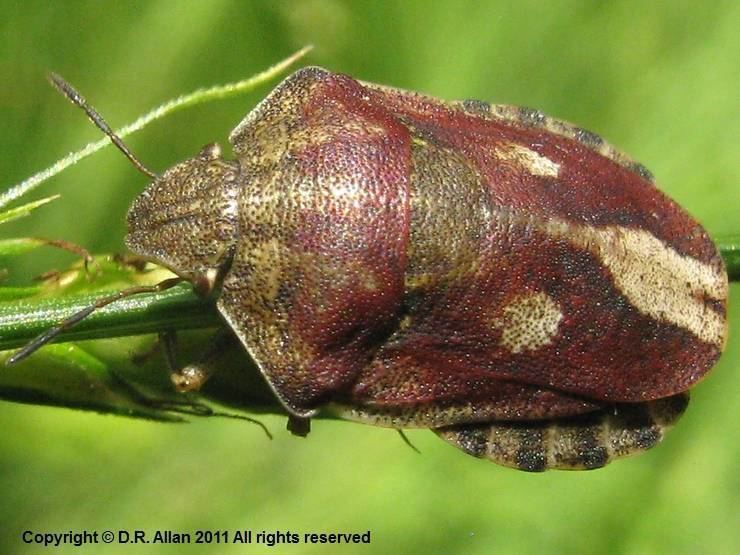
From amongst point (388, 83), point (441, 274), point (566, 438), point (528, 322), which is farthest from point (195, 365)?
point (388, 83)

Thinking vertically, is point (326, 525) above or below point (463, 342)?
below

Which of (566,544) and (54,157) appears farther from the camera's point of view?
(54,157)

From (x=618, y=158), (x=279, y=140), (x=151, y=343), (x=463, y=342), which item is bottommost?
(x=151, y=343)

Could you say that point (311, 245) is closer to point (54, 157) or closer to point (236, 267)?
point (236, 267)

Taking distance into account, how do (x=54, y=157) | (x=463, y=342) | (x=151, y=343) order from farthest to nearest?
(x=54, y=157) → (x=463, y=342) → (x=151, y=343)

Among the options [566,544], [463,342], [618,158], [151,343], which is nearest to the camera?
[151,343]

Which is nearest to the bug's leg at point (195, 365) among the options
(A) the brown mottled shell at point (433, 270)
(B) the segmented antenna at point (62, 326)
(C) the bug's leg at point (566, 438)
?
(A) the brown mottled shell at point (433, 270)

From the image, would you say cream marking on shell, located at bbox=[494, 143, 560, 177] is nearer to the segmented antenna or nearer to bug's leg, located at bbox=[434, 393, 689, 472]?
bug's leg, located at bbox=[434, 393, 689, 472]

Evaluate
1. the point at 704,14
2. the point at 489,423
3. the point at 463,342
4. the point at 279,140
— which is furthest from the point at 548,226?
the point at 704,14
